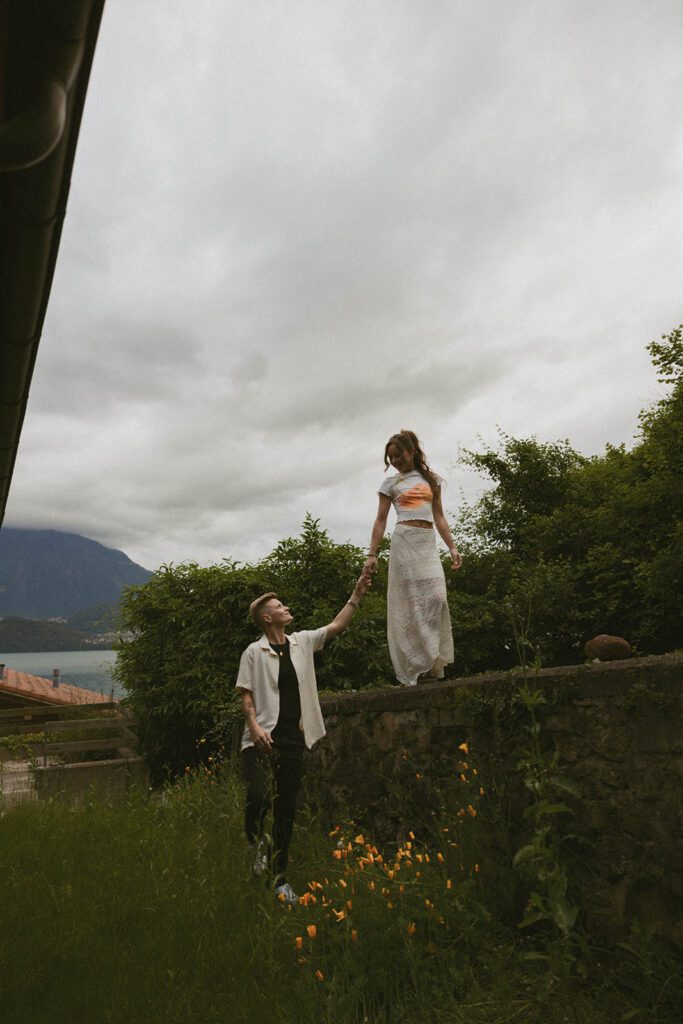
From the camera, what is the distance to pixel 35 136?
1976 millimetres

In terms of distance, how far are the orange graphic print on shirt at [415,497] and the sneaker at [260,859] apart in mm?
2499

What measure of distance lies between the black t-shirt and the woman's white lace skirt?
0.90 metres

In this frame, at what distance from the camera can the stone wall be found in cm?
335

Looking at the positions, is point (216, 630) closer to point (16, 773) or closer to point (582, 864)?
point (16, 773)

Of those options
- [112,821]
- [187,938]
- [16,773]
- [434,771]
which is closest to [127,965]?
[187,938]

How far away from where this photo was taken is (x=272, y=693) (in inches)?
192

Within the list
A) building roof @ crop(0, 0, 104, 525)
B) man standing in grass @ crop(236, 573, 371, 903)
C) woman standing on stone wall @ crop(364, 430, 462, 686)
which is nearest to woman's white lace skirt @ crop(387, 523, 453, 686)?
woman standing on stone wall @ crop(364, 430, 462, 686)

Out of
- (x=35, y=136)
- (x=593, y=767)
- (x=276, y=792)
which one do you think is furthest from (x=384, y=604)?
(x=35, y=136)

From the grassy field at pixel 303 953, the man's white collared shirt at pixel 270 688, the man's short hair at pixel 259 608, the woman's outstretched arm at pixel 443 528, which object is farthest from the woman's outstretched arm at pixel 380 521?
the grassy field at pixel 303 953

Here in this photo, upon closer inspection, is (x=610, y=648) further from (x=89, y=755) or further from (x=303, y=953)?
(x=89, y=755)

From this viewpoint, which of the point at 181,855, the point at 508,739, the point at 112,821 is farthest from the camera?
the point at 112,821

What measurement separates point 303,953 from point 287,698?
1552mm

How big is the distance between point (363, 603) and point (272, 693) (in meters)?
4.56

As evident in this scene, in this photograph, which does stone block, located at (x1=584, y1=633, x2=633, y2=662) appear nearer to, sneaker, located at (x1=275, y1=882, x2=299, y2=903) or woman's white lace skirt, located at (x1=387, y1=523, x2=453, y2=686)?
woman's white lace skirt, located at (x1=387, y1=523, x2=453, y2=686)
